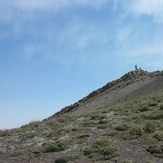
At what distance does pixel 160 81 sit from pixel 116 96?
25.3 feet

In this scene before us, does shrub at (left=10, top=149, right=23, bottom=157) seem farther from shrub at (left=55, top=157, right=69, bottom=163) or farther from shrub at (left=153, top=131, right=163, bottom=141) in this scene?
shrub at (left=153, top=131, right=163, bottom=141)

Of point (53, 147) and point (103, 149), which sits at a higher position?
point (53, 147)

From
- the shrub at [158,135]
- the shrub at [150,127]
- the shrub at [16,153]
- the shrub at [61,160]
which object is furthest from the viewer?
the shrub at [150,127]

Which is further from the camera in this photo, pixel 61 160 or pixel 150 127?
pixel 150 127

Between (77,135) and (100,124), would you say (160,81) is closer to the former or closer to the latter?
(100,124)

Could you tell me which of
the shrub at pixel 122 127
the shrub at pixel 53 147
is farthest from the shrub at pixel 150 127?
the shrub at pixel 53 147

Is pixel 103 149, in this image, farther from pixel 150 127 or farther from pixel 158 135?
pixel 150 127

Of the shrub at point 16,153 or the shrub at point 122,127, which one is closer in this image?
the shrub at point 16,153

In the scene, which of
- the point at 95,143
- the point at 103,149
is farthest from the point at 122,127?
the point at 103,149

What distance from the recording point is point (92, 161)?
1443cm

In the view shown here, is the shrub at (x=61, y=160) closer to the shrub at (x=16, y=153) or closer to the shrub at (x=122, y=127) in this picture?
the shrub at (x=16, y=153)

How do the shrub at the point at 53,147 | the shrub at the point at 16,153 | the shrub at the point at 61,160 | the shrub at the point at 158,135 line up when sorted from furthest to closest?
1. the shrub at the point at 16,153
2. the shrub at the point at 53,147
3. the shrub at the point at 158,135
4. the shrub at the point at 61,160

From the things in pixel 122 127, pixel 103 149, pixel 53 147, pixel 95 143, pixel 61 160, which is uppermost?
pixel 122 127

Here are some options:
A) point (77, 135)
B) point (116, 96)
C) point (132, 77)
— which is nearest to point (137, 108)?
point (77, 135)
